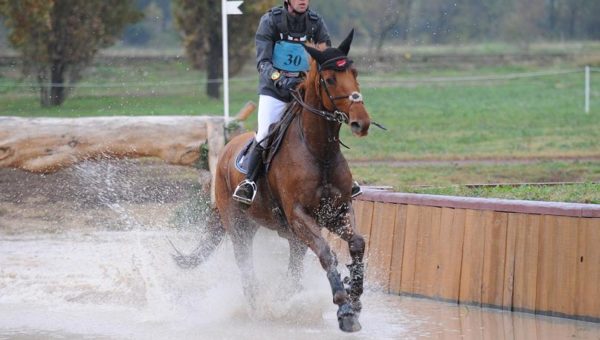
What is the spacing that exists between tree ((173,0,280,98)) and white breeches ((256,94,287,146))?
26706mm

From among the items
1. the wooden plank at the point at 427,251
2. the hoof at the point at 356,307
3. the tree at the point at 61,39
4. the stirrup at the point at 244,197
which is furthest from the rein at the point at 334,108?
the tree at the point at 61,39

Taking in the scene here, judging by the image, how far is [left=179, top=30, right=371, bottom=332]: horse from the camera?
321 inches

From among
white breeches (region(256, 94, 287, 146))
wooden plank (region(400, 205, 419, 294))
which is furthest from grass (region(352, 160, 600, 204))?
white breeches (region(256, 94, 287, 146))

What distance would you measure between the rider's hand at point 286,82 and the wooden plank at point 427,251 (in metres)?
1.94

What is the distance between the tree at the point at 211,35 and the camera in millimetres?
36909

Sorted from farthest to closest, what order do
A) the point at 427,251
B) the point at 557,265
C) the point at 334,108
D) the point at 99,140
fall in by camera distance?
the point at 99,140 < the point at 427,251 < the point at 557,265 < the point at 334,108

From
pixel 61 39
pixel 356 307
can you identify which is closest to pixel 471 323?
pixel 356 307

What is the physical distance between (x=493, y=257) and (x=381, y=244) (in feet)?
5.17

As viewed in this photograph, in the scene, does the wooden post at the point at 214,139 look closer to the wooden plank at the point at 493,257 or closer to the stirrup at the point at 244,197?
the stirrup at the point at 244,197

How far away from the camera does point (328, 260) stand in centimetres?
840

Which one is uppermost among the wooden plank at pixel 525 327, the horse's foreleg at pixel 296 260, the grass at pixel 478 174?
the horse's foreleg at pixel 296 260

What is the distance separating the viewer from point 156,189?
15.5 meters

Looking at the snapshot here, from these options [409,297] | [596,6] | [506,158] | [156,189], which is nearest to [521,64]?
[596,6]

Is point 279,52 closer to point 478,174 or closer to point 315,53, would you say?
point 315,53
